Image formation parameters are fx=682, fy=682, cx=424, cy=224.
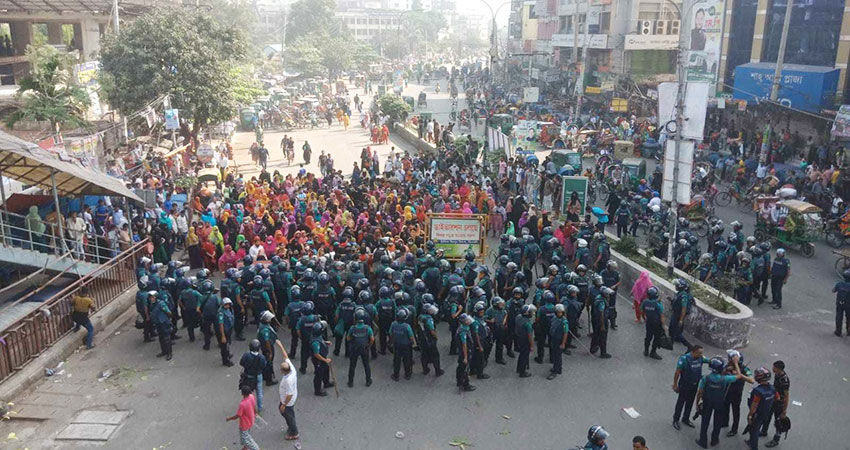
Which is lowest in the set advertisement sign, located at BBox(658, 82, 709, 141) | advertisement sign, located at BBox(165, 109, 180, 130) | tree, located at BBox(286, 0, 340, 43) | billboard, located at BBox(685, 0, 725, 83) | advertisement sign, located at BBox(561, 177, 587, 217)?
advertisement sign, located at BBox(561, 177, 587, 217)

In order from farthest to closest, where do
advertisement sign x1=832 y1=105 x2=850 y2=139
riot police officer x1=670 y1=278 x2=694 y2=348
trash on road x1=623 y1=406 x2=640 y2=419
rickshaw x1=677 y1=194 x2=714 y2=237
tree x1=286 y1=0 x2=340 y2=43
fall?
tree x1=286 y1=0 x2=340 y2=43 → advertisement sign x1=832 y1=105 x2=850 y2=139 → rickshaw x1=677 y1=194 x2=714 y2=237 → riot police officer x1=670 y1=278 x2=694 y2=348 → trash on road x1=623 y1=406 x2=640 y2=419

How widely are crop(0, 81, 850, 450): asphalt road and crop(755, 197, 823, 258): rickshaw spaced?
4770 mm

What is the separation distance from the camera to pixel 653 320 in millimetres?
11406

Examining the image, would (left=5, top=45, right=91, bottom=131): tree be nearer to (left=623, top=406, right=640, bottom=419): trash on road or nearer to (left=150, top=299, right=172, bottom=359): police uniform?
(left=150, top=299, right=172, bottom=359): police uniform

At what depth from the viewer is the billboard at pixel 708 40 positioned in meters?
36.7

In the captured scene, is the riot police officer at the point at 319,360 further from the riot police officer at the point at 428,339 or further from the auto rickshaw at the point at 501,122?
the auto rickshaw at the point at 501,122

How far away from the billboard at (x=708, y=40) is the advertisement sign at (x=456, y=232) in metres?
25.6

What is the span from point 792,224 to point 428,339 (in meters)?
11.4

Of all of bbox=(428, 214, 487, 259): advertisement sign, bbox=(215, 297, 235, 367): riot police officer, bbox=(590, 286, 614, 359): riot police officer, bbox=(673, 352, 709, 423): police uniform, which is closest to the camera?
bbox=(673, 352, 709, 423): police uniform

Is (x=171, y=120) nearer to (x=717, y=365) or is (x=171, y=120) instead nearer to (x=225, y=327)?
(x=225, y=327)

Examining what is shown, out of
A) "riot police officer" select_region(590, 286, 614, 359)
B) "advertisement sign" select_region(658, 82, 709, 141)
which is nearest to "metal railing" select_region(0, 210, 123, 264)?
"riot police officer" select_region(590, 286, 614, 359)

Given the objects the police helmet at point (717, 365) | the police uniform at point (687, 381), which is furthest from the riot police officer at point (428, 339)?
the police helmet at point (717, 365)

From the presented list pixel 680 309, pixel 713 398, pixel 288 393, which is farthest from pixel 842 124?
pixel 288 393

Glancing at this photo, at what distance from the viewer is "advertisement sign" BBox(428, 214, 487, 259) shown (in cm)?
1565
